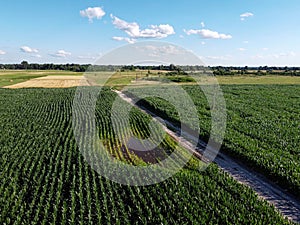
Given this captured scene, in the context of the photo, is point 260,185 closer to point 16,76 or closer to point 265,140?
point 265,140

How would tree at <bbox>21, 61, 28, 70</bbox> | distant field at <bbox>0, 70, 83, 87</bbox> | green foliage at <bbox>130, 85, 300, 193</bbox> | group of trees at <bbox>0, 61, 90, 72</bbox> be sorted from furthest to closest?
tree at <bbox>21, 61, 28, 70</bbox> → group of trees at <bbox>0, 61, 90, 72</bbox> → distant field at <bbox>0, 70, 83, 87</bbox> → green foliage at <bbox>130, 85, 300, 193</bbox>

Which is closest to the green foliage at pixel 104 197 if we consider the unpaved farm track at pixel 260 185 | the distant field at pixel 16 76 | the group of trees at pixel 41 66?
the unpaved farm track at pixel 260 185

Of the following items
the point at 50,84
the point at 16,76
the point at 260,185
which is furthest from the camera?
the point at 16,76

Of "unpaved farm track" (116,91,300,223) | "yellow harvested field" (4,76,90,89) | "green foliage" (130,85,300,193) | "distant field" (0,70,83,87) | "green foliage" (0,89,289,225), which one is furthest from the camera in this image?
"distant field" (0,70,83,87)

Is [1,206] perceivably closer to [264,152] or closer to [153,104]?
[264,152]

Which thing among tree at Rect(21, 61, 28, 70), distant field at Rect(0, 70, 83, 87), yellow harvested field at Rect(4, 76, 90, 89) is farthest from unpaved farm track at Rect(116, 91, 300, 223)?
tree at Rect(21, 61, 28, 70)

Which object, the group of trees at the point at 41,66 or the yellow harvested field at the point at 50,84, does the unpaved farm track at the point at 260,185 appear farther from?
the group of trees at the point at 41,66

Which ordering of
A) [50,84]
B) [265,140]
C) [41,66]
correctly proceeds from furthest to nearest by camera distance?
[41,66] < [50,84] < [265,140]

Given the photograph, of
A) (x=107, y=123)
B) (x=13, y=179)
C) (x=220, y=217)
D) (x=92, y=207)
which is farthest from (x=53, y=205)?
(x=107, y=123)

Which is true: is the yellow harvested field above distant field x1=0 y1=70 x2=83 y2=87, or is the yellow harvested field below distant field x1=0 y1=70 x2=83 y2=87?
below

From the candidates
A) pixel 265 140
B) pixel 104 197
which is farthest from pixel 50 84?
pixel 104 197

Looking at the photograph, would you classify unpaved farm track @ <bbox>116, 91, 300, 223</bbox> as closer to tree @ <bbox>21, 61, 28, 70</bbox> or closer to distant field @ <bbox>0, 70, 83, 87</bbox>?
distant field @ <bbox>0, 70, 83, 87</bbox>
